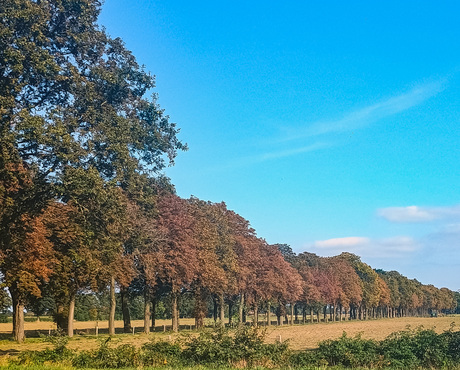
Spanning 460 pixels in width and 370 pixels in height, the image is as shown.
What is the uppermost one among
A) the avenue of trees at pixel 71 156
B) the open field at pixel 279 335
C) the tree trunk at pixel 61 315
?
the avenue of trees at pixel 71 156

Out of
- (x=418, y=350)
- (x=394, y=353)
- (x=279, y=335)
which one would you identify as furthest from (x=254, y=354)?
(x=279, y=335)

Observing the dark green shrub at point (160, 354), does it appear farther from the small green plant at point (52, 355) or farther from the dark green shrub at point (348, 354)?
the dark green shrub at point (348, 354)

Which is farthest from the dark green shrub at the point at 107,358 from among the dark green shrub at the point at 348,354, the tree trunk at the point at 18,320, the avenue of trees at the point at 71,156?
the tree trunk at the point at 18,320

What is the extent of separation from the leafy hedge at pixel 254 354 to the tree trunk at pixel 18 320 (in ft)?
64.2

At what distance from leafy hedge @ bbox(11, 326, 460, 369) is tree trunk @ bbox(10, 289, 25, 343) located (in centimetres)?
1957

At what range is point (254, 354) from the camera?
2202 cm

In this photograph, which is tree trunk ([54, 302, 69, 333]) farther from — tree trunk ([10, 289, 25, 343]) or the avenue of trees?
tree trunk ([10, 289, 25, 343])

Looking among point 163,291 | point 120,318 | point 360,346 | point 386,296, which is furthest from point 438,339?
point 386,296

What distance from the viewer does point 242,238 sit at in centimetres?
7825

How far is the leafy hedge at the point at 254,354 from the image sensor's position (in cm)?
2075

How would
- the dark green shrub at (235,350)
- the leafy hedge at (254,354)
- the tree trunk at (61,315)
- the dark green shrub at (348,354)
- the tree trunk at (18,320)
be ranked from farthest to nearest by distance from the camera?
the tree trunk at (61,315) → the tree trunk at (18,320) → the dark green shrub at (348,354) → the dark green shrub at (235,350) → the leafy hedge at (254,354)

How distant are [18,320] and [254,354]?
26.4 m

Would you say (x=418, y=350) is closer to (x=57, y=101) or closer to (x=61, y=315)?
(x=57, y=101)

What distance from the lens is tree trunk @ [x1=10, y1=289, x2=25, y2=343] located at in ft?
128
